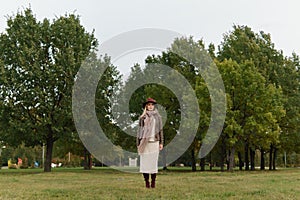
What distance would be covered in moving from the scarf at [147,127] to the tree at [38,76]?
20591mm

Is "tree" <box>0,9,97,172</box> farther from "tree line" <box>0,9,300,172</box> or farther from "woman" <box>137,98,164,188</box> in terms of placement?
"woman" <box>137,98,164,188</box>

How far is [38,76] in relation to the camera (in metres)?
30.7

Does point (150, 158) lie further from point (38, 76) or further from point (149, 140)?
point (38, 76)

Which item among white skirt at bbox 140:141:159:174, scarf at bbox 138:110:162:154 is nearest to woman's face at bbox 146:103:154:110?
scarf at bbox 138:110:162:154

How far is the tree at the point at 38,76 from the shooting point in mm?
30938

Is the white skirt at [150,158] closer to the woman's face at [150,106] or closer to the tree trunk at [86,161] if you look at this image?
the woman's face at [150,106]

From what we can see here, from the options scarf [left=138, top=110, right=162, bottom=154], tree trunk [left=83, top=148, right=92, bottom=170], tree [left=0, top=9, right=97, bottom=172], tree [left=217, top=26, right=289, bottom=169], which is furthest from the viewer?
tree trunk [left=83, top=148, right=92, bottom=170]

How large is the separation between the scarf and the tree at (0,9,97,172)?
20591mm

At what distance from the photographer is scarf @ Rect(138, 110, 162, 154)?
11.3 metres

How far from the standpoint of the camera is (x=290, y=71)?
42.8 m

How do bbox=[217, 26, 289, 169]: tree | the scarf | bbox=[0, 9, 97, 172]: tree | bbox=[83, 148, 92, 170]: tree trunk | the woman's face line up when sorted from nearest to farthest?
1. the scarf
2. the woman's face
3. bbox=[0, 9, 97, 172]: tree
4. bbox=[217, 26, 289, 169]: tree
5. bbox=[83, 148, 92, 170]: tree trunk

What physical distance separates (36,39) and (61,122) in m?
6.99

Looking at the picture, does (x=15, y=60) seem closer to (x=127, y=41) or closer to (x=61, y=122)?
(x=61, y=122)

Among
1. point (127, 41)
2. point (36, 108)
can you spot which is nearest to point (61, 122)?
point (36, 108)
